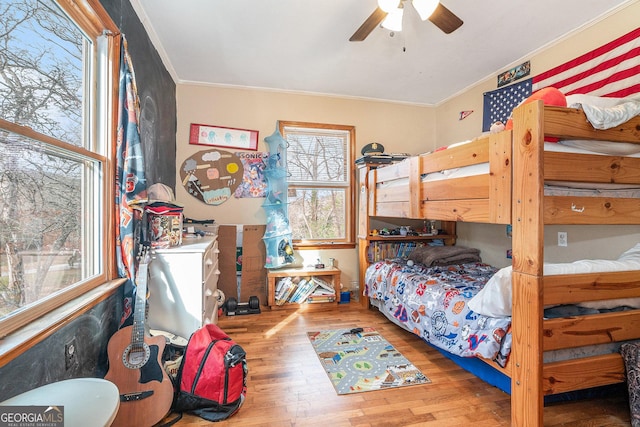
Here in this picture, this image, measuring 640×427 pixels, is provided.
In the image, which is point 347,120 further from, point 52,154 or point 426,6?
point 52,154

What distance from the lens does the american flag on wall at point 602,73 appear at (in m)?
1.97

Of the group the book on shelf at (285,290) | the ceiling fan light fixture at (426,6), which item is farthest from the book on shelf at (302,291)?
the ceiling fan light fixture at (426,6)

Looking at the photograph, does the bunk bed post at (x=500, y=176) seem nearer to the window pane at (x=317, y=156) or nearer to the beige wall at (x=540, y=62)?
the beige wall at (x=540, y=62)

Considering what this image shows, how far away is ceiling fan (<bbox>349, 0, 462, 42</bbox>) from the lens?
1.66 meters

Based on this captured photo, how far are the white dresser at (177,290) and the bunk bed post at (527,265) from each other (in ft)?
6.03

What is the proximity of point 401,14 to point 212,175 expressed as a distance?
8.03ft

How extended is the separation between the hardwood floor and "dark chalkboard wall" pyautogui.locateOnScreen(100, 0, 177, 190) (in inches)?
68.5

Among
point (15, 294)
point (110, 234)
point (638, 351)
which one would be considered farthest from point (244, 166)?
point (638, 351)

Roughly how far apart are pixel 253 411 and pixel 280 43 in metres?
2.69

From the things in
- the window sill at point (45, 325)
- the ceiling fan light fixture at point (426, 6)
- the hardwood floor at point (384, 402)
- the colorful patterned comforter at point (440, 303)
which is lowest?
the hardwood floor at point (384, 402)

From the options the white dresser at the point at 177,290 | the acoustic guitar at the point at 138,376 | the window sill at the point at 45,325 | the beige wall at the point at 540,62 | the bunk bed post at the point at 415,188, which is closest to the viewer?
the window sill at the point at 45,325

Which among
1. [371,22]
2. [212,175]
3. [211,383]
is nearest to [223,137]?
[212,175]

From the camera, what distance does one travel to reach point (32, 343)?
104 cm

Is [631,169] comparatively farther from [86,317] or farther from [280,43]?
[86,317]
